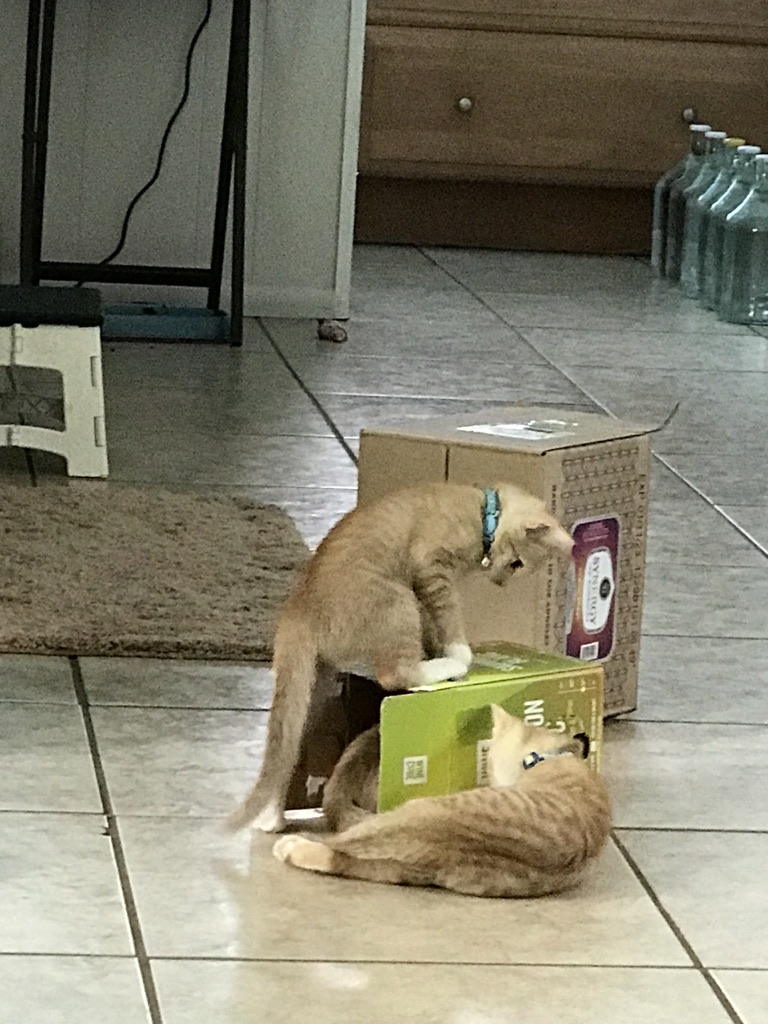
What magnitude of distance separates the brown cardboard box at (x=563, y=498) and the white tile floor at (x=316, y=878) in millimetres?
123

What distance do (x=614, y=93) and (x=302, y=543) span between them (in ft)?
12.1

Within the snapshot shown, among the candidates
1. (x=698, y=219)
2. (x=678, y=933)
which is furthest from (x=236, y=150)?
(x=678, y=933)

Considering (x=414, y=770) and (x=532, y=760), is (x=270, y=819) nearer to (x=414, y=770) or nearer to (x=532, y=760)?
(x=414, y=770)

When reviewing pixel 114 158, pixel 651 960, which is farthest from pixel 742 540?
pixel 114 158

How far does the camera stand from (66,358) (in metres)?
3.12

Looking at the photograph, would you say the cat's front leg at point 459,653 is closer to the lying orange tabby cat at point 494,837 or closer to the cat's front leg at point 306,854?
the lying orange tabby cat at point 494,837

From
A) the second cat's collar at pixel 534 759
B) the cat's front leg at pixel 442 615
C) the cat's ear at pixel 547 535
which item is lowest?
the second cat's collar at pixel 534 759

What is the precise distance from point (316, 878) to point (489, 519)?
1.29 feet

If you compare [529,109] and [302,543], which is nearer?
[302,543]

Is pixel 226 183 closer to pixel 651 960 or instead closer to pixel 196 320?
pixel 196 320

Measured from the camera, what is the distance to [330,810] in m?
1.83

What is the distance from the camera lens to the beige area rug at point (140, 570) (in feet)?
7.77

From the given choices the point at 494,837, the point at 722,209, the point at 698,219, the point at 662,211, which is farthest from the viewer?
the point at 662,211

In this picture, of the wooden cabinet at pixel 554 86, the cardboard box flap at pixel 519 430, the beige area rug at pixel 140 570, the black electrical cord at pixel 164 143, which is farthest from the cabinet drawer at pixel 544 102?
the cardboard box flap at pixel 519 430
